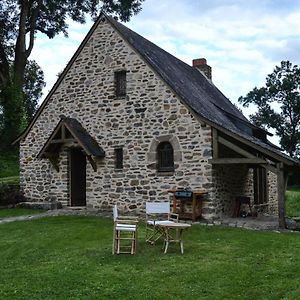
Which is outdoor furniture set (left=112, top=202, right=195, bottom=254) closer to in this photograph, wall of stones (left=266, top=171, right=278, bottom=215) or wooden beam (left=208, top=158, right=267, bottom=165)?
wooden beam (left=208, top=158, right=267, bottom=165)

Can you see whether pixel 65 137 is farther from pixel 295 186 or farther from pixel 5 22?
pixel 295 186

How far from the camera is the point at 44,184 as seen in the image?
16.7 m

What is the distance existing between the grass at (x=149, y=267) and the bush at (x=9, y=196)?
231 inches

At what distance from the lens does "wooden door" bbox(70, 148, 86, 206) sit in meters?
16.5

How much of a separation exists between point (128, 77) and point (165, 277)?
9.18 m

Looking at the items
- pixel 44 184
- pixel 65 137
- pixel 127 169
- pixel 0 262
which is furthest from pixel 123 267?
pixel 44 184

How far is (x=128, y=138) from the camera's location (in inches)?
591

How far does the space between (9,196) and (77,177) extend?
9.29ft

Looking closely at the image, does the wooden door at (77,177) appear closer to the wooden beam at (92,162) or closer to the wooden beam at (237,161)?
the wooden beam at (92,162)

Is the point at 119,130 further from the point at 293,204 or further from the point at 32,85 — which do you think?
the point at 32,85

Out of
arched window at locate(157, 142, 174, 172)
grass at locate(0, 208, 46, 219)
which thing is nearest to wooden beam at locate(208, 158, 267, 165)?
arched window at locate(157, 142, 174, 172)

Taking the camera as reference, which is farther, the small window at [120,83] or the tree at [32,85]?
the tree at [32,85]

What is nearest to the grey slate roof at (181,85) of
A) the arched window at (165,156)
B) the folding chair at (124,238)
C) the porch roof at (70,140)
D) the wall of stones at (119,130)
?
the wall of stones at (119,130)

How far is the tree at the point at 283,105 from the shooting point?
126 ft
